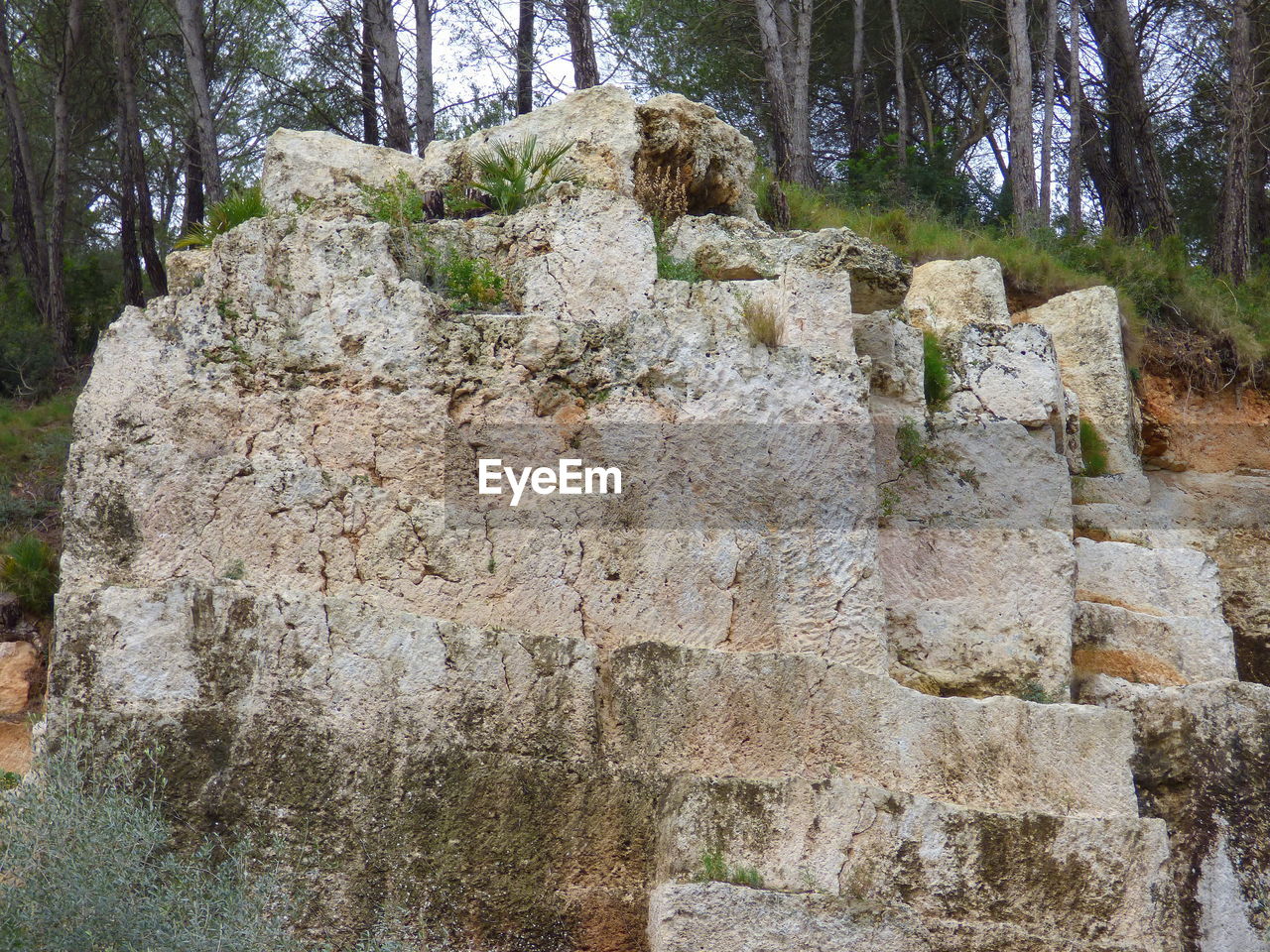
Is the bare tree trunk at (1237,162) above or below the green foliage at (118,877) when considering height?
above

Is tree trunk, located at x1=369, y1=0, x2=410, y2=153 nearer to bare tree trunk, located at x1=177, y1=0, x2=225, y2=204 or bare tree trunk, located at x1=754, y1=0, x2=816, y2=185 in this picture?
bare tree trunk, located at x1=177, y1=0, x2=225, y2=204

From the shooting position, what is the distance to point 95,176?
16.8 m

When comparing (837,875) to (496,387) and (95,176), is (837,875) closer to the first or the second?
(496,387)

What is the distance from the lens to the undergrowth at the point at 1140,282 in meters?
8.86

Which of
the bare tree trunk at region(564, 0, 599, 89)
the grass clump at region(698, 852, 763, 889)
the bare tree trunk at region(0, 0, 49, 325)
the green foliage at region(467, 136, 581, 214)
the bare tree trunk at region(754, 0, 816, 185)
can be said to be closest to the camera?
the grass clump at region(698, 852, 763, 889)

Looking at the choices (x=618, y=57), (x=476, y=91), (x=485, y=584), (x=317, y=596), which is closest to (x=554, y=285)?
(x=485, y=584)

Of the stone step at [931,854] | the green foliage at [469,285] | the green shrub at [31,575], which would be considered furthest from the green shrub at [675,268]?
the green shrub at [31,575]

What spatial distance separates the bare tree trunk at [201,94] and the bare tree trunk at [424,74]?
6.50ft

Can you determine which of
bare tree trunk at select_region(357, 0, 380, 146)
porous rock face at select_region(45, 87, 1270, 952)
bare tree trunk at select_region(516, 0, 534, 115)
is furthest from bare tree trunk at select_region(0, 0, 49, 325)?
porous rock face at select_region(45, 87, 1270, 952)

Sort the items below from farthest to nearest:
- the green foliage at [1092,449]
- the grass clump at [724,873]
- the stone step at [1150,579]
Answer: the green foliage at [1092,449]
the stone step at [1150,579]
the grass clump at [724,873]

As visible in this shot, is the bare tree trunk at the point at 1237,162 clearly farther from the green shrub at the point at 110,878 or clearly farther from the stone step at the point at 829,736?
the green shrub at the point at 110,878

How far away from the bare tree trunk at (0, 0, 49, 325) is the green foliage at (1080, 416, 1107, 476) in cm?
1062

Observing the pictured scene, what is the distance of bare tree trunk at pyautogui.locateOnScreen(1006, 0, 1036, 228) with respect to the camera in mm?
11617

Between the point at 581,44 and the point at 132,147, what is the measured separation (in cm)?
453
